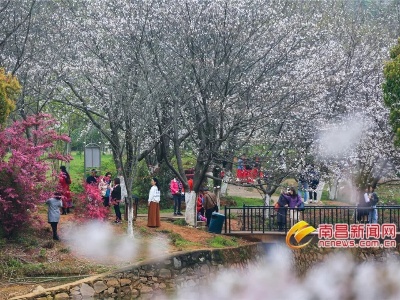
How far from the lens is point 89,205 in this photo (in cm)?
1845

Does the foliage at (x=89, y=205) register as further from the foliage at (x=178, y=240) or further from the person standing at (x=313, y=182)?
the person standing at (x=313, y=182)

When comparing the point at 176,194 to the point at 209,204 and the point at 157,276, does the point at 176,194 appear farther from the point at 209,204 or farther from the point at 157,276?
the point at 157,276

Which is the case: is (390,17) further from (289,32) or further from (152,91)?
(152,91)

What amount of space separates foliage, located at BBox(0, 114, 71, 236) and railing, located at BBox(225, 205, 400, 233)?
6262 mm

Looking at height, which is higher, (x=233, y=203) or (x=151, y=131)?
(x=151, y=131)

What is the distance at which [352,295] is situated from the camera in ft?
60.4

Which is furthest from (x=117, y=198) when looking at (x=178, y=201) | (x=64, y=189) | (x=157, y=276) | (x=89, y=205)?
(x=157, y=276)

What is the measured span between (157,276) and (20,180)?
402 cm

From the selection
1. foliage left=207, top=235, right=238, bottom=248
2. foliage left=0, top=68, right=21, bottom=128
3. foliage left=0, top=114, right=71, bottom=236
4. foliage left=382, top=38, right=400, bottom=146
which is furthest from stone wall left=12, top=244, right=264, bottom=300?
foliage left=382, top=38, right=400, bottom=146

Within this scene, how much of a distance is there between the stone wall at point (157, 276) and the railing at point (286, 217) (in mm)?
1337

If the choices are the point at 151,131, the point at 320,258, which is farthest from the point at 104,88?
the point at 320,258

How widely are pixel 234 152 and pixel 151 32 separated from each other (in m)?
4.52

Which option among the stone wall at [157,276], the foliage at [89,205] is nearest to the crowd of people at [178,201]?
the foliage at [89,205]

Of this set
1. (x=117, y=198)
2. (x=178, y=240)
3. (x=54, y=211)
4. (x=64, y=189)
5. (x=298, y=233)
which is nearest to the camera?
(x=54, y=211)
